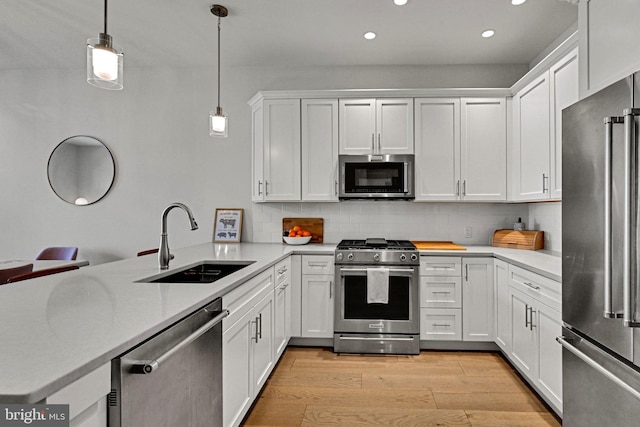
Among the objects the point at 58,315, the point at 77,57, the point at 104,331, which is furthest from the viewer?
the point at 77,57

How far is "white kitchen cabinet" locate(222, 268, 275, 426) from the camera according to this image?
1.79 meters

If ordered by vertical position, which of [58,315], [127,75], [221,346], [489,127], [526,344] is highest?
[127,75]

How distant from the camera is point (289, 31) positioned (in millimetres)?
3277

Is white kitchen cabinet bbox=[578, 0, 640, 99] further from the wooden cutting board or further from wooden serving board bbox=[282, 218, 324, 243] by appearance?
wooden serving board bbox=[282, 218, 324, 243]

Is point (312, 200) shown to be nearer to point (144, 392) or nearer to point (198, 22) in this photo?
point (198, 22)

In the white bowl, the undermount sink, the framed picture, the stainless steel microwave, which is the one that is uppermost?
the stainless steel microwave

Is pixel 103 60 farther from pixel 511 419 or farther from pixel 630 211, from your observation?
pixel 511 419

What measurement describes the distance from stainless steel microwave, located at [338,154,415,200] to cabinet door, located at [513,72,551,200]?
0.97 m

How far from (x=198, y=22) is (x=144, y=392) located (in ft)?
9.88

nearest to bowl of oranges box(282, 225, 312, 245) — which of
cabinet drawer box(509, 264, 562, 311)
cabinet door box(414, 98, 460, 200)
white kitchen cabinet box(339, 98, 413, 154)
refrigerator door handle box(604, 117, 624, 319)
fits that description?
white kitchen cabinet box(339, 98, 413, 154)

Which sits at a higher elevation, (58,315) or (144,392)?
(58,315)

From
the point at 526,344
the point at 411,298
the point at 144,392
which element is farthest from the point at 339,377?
the point at 144,392

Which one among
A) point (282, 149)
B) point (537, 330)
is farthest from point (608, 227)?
point (282, 149)

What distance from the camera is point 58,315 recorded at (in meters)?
1.25
